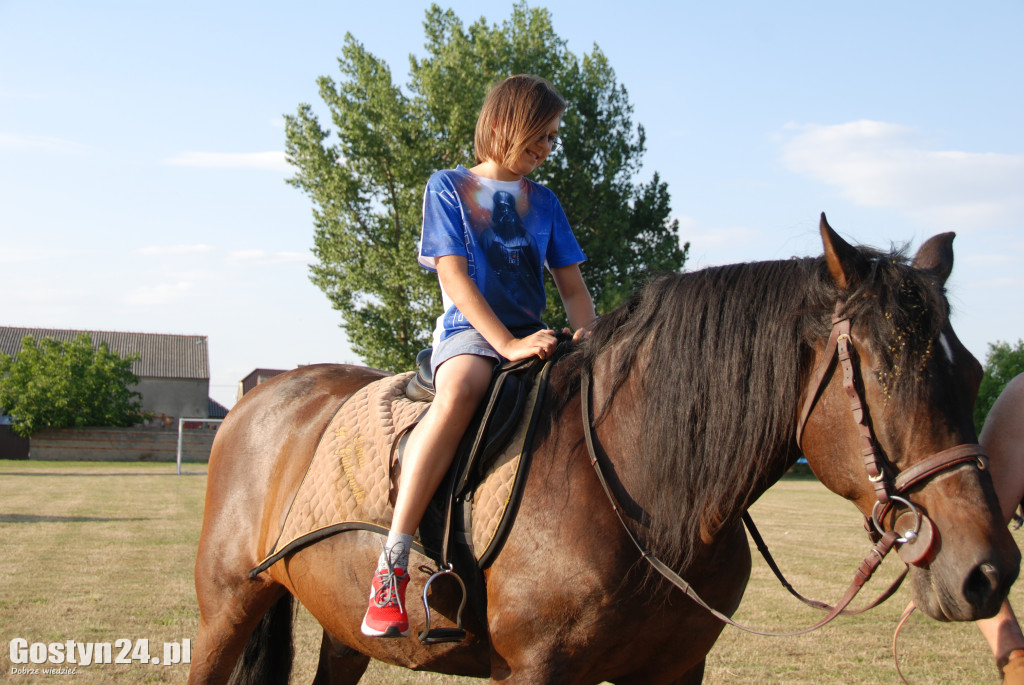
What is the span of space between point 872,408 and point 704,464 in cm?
50

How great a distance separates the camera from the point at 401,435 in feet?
9.45

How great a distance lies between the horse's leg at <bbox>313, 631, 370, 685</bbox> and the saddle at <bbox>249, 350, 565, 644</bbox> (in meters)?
0.83

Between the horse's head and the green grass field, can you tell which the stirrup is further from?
the green grass field

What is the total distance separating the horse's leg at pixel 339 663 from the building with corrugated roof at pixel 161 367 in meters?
58.1

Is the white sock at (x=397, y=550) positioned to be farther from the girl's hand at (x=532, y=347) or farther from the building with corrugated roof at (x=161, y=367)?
the building with corrugated roof at (x=161, y=367)

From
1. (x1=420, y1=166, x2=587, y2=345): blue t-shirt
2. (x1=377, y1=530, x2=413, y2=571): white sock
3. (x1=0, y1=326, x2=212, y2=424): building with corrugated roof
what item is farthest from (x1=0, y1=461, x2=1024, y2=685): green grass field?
Result: (x1=0, y1=326, x2=212, y2=424): building with corrugated roof

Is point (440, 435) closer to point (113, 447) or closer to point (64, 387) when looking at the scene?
point (113, 447)

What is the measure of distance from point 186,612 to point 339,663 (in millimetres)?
3739

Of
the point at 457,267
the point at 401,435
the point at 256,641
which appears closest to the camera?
the point at 457,267


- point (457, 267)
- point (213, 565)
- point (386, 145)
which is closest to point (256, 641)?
point (213, 565)

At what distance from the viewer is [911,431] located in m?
1.89

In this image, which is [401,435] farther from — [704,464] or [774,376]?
[774,376]

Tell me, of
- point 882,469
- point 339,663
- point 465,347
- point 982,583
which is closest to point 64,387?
point 339,663

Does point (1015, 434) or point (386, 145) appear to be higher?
point (386, 145)
